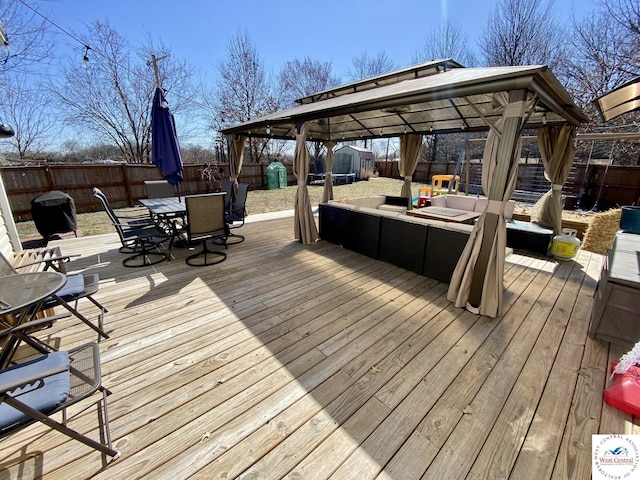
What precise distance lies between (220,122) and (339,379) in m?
17.0

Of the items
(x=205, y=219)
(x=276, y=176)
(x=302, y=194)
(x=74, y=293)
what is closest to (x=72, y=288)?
(x=74, y=293)

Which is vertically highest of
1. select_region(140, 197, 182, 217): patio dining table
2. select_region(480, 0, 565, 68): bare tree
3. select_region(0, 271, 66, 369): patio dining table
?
select_region(480, 0, 565, 68): bare tree

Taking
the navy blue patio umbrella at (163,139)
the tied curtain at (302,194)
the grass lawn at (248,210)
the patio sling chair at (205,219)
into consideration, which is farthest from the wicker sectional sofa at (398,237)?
the grass lawn at (248,210)

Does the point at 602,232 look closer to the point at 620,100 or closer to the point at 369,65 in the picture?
the point at 620,100

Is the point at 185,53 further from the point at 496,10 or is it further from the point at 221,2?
the point at 496,10

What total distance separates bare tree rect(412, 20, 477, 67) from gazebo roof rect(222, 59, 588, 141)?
1373cm

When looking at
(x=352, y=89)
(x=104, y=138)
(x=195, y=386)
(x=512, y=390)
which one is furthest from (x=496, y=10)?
(x=104, y=138)

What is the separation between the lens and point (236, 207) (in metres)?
5.08

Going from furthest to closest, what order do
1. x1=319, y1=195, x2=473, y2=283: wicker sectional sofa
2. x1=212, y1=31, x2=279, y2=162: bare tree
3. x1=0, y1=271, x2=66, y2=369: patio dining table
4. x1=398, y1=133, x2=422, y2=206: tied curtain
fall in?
x1=212, y1=31, x2=279, y2=162: bare tree
x1=398, y1=133, x2=422, y2=206: tied curtain
x1=319, y1=195, x2=473, y2=283: wicker sectional sofa
x1=0, y1=271, x2=66, y2=369: patio dining table

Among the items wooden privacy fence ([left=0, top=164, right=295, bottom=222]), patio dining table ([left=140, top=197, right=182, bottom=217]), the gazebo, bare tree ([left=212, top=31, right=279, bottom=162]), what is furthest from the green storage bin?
patio dining table ([left=140, top=197, right=182, bottom=217])

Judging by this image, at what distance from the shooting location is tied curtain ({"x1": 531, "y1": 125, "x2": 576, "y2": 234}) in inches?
186

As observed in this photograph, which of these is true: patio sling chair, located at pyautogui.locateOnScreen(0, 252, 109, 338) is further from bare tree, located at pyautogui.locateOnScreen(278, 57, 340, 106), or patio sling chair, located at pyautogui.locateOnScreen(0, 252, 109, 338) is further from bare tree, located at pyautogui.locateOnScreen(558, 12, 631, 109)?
bare tree, located at pyautogui.locateOnScreen(278, 57, 340, 106)

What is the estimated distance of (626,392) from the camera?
5.59 feet

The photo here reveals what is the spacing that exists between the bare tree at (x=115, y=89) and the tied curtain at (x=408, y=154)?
1110 centimetres
